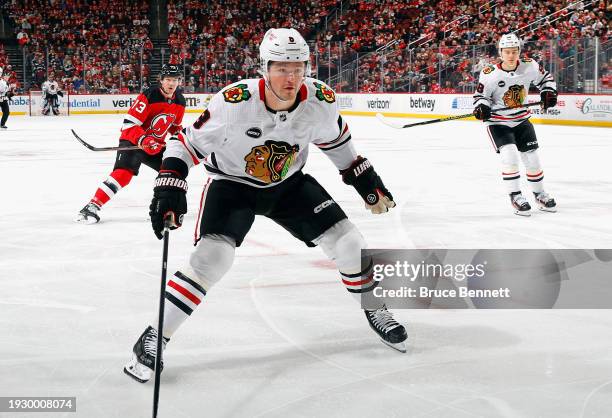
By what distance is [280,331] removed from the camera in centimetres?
330

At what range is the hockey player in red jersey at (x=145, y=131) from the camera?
19.6 ft

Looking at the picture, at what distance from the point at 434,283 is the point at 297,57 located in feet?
5.64

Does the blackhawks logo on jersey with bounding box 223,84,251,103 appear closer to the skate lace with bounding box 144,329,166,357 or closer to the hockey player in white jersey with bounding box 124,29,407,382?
the hockey player in white jersey with bounding box 124,29,407,382

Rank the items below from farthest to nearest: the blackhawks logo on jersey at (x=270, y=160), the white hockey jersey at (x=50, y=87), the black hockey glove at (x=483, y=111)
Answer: the white hockey jersey at (x=50, y=87) → the black hockey glove at (x=483, y=111) → the blackhawks logo on jersey at (x=270, y=160)

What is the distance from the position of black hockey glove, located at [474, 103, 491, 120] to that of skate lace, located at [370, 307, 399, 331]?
375 centimetres

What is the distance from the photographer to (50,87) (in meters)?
22.1

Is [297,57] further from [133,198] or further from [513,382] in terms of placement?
[133,198]

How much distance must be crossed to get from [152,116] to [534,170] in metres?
3.16

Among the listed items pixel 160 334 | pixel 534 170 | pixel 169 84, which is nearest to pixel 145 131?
pixel 169 84

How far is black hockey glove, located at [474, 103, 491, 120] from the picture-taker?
657 cm

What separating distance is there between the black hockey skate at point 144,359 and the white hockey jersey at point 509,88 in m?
4.52

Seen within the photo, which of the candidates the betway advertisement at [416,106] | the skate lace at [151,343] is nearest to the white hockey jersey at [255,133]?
the skate lace at [151,343]

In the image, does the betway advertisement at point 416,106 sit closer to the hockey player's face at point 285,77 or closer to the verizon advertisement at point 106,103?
the verizon advertisement at point 106,103

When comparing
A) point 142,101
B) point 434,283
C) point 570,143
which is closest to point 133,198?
point 142,101
